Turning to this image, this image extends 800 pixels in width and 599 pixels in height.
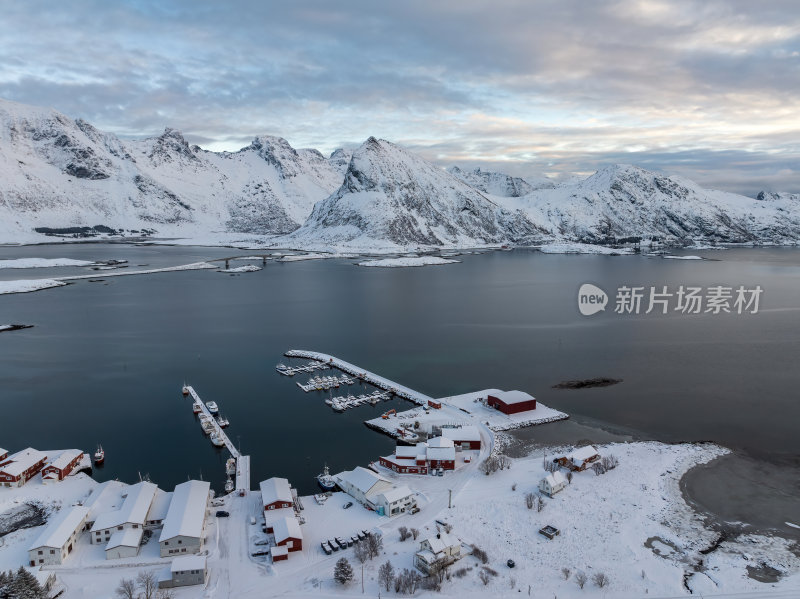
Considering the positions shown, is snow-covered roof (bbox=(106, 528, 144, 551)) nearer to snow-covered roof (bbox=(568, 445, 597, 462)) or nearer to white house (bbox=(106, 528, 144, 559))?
white house (bbox=(106, 528, 144, 559))

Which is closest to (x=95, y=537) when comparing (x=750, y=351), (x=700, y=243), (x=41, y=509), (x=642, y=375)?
(x=41, y=509)

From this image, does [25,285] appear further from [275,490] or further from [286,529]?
[286,529]

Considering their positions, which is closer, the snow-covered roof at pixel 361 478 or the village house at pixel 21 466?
the snow-covered roof at pixel 361 478

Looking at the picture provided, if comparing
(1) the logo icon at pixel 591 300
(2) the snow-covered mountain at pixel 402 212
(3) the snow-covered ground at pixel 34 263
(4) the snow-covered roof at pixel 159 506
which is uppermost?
(2) the snow-covered mountain at pixel 402 212

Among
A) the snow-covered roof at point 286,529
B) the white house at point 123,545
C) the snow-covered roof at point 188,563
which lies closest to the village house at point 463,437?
the snow-covered roof at point 286,529

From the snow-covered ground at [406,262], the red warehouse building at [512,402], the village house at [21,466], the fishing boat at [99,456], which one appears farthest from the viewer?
the snow-covered ground at [406,262]

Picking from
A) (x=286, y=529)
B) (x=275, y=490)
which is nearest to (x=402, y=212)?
(x=275, y=490)

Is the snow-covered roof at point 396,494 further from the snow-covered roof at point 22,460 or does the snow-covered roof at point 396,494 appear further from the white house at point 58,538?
the snow-covered roof at point 22,460
